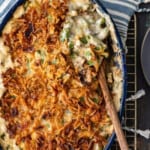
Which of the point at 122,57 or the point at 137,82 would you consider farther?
the point at 137,82

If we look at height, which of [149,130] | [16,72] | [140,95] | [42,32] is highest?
[42,32]

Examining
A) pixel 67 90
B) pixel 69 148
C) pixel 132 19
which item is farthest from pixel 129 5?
pixel 69 148

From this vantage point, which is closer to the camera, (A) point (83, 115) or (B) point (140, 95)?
(A) point (83, 115)

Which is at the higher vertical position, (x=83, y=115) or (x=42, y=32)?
(x=42, y=32)

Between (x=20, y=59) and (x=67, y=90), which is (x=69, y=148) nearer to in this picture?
(x=67, y=90)

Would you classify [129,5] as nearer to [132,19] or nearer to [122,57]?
[132,19]

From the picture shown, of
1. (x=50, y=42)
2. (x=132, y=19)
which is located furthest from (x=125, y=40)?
(x=50, y=42)

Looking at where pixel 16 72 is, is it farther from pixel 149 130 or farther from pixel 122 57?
pixel 149 130

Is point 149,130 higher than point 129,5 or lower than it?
lower
